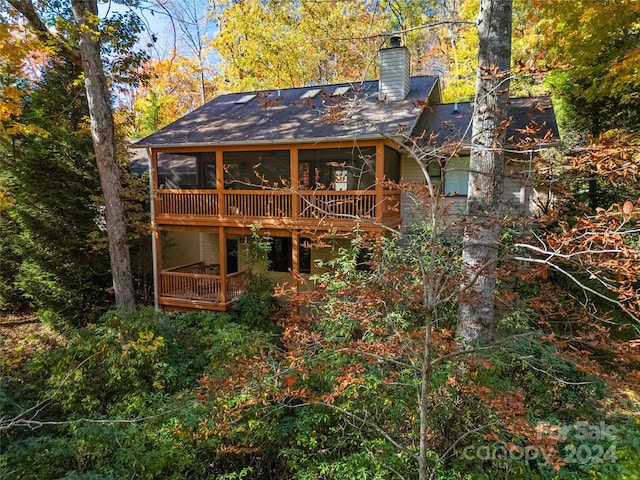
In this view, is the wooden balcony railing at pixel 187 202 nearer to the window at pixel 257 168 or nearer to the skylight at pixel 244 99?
the window at pixel 257 168

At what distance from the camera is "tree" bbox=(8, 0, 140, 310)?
877 centimetres

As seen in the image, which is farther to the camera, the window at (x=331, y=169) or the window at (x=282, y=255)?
the window at (x=282, y=255)

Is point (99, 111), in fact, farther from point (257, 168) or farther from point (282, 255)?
point (282, 255)

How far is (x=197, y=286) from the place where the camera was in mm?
11492

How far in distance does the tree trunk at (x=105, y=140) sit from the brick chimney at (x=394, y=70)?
25.4ft

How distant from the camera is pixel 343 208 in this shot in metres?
9.99

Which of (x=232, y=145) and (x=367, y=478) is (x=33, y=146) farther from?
(x=367, y=478)

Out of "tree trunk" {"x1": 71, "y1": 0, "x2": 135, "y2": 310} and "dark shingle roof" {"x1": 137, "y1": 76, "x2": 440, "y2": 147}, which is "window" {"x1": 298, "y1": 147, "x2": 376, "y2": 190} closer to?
"dark shingle roof" {"x1": 137, "y1": 76, "x2": 440, "y2": 147}

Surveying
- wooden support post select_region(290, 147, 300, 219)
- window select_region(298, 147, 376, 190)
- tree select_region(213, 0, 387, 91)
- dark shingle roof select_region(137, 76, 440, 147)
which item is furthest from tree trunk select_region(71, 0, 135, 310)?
tree select_region(213, 0, 387, 91)

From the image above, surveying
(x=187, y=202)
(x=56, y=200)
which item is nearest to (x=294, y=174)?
(x=187, y=202)

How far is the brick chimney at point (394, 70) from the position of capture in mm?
11500

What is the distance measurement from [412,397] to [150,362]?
16.8ft

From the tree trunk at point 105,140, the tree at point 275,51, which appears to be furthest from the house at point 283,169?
the tree at point 275,51

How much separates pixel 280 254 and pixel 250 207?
9.41 feet
